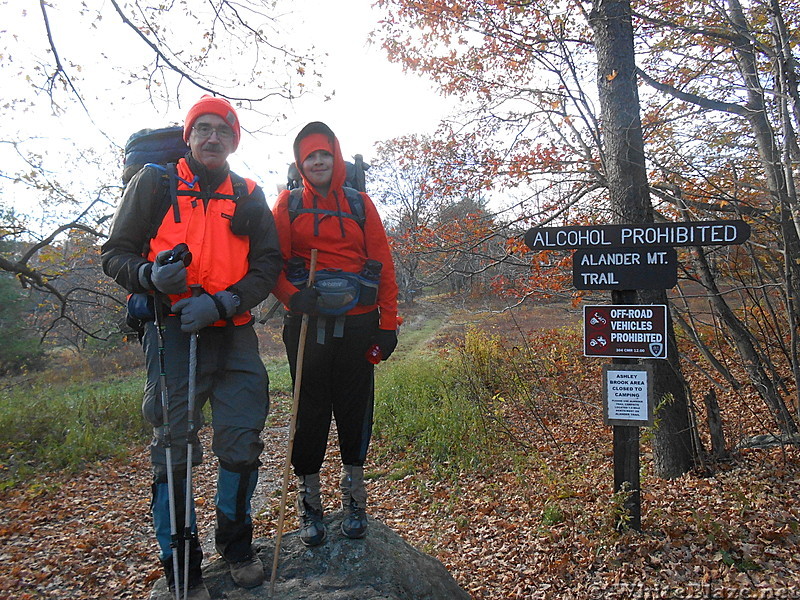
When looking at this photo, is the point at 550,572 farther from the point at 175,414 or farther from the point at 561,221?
the point at 561,221

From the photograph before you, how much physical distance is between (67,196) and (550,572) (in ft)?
27.5

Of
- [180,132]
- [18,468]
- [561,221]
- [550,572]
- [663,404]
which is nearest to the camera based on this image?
[180,132]

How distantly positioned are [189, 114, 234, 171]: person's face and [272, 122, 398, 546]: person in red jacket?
486mm

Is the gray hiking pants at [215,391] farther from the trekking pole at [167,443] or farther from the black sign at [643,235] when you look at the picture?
the black sign at [643,235]

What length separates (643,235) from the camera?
11.9 ft

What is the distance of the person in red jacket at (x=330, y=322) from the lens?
304 centimetres

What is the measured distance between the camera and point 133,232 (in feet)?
8.78

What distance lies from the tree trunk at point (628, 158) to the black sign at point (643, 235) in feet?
3.48

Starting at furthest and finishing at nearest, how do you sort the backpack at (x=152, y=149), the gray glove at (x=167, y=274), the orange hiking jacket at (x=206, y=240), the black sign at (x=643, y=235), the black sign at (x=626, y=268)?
the black sign at (x=626, y=268) < the black sign at (x=643, y=235) < the backpack at (x=152, y=149) < the orange hiking jacket at (x=206, y=240) < the gray glove at (x=167, y=274)

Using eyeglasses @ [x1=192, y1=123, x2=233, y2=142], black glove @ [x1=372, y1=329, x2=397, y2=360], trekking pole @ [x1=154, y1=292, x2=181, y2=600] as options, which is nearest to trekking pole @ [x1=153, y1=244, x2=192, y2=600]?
trekking pole @ [x1=154, y1=292, x2=181, y2=600]

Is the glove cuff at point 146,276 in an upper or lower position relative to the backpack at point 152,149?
lower

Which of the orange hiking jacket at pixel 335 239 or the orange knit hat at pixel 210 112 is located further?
the orange hiking jacket at pixel 335 239

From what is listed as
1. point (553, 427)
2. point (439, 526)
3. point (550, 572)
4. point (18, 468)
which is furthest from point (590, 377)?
point (18, 468)

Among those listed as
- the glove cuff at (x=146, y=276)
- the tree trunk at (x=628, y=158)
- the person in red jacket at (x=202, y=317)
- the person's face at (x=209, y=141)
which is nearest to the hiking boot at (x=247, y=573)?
the person in red jacket at (x=202, y=317)
